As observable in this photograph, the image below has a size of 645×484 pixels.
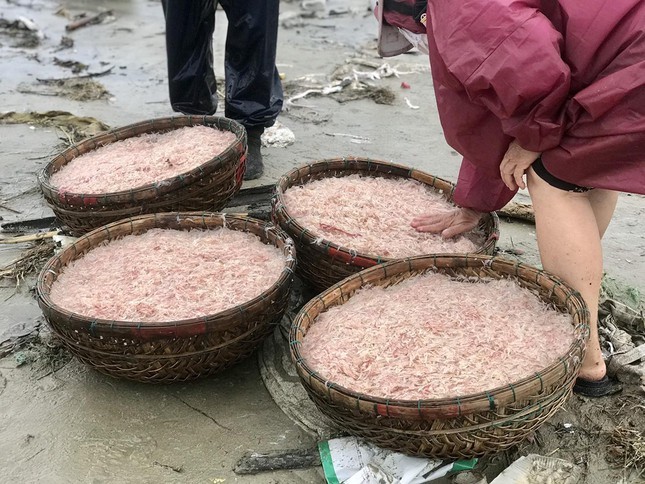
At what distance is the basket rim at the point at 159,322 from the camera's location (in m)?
1.91

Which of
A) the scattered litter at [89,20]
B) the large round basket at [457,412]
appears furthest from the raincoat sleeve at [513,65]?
the scattered litter at [89,20]

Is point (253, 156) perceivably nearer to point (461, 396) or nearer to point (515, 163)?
point (515, 163)

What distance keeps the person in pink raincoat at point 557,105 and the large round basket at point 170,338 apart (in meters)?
0.79

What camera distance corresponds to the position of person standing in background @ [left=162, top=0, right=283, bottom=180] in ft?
11.0

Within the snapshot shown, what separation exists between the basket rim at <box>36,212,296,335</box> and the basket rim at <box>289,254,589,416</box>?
0.55ft

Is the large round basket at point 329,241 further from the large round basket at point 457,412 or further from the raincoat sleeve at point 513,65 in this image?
the raincoat sleeve at point 513,65

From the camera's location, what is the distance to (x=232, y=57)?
3494 millimetres

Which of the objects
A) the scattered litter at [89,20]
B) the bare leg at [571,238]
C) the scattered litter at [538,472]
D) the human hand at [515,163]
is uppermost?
the human hand at [515,163]

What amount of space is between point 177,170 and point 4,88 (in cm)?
353

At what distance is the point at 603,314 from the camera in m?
2.46

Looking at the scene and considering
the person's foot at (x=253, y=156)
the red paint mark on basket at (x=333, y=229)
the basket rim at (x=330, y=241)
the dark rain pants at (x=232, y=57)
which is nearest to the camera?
the basket rim at (x=330, y=241)

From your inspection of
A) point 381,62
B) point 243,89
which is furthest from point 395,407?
point 381,62

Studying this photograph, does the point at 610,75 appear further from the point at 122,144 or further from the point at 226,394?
the point at 122,144

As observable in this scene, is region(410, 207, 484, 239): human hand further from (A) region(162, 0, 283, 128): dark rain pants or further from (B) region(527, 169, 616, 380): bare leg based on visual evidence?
Answer: (A) region(162, 0, 283, 128): dark rain pants
